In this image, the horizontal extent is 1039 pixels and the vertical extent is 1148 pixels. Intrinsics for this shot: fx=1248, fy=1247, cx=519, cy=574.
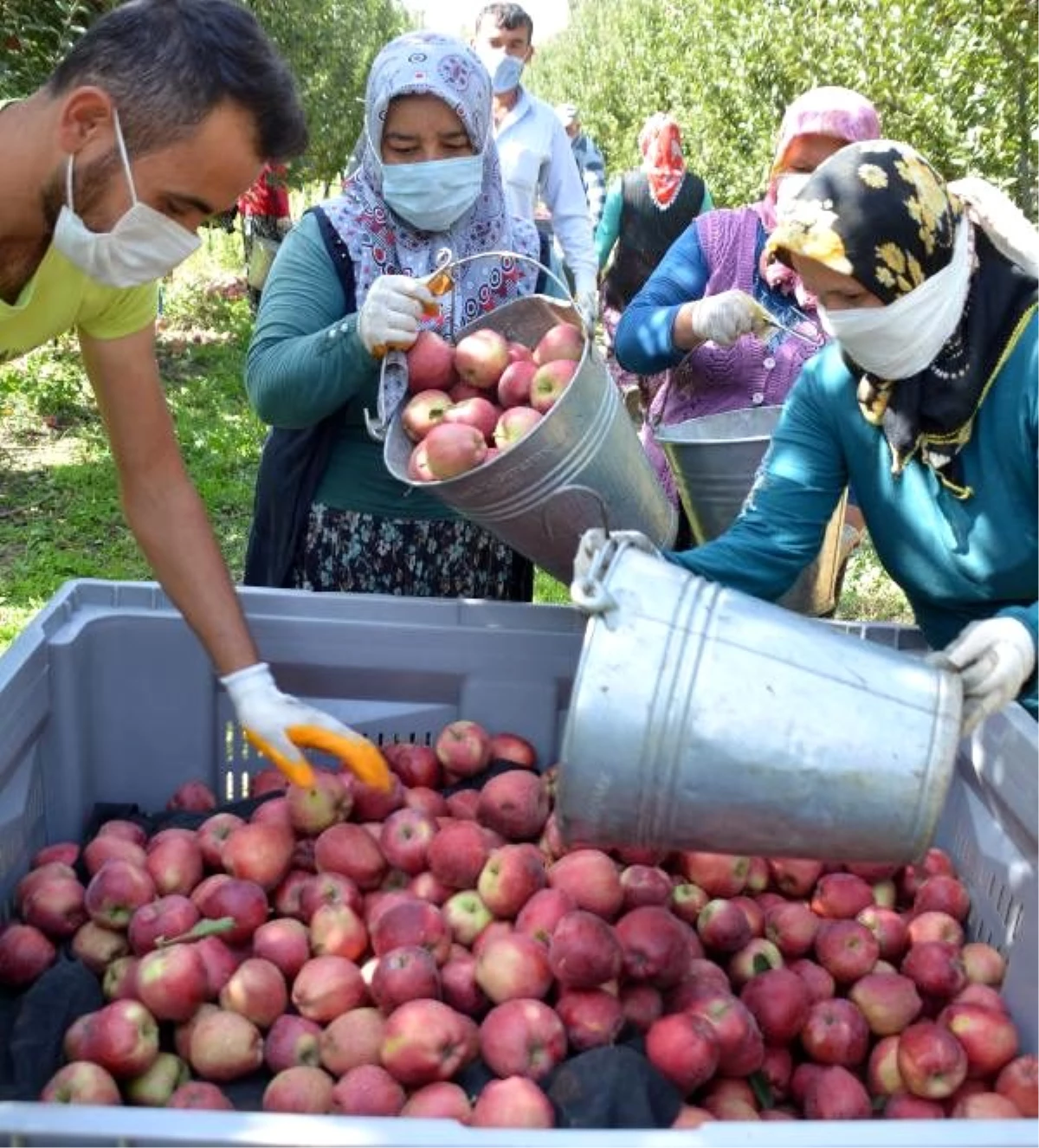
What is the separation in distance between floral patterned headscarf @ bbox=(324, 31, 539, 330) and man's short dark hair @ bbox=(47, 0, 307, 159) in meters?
0.60

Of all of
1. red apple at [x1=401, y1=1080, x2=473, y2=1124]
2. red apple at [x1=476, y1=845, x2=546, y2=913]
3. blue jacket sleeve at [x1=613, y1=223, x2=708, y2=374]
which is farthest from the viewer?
blue jacket sleeve at [x1=613, y1=223, x2=708, y2=374]

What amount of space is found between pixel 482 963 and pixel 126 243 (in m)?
1.04

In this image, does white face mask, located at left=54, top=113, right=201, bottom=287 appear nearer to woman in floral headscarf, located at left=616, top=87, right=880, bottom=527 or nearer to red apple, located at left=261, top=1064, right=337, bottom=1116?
red apple, located at left=261, top=1064, right=337, bottom=1116

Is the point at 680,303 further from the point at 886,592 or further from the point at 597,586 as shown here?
the point at 886,592

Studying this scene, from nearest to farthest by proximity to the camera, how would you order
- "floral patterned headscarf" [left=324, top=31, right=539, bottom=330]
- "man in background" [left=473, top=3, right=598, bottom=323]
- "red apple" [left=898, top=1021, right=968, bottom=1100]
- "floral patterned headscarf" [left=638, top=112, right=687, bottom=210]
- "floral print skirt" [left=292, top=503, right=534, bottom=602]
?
"red apple" [left=898, top=1021, right=968, bottom=1100]
"floral patterned headscarf" [left=324, top=31, right=539, bottom=330]
"floral print skirt" [left=292, top=503, right=534, bottom=602]
"man in background" [left=473, top=3, right=598, bottom=323]
"floral patterned headscarf" [left=638, top=112, right=687, bottom=210]

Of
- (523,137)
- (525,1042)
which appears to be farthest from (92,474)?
(525,1042)

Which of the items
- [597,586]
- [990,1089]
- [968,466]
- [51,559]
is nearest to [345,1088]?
[597,586]

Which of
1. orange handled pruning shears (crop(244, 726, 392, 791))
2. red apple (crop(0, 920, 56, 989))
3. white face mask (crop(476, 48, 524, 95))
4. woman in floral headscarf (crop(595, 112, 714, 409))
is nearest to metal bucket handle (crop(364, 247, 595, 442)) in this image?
orange handled pruning shears (crop(244, 726, 392, 791))

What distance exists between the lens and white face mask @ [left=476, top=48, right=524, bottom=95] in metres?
5.08

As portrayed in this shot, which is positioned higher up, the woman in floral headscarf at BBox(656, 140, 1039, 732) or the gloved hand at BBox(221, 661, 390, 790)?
the woman in floral headscarf at BBox(656, 140, 1039, 732)

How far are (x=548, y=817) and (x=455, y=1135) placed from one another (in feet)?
3.04

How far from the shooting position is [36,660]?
1750 millimetres

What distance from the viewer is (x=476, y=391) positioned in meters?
2.06

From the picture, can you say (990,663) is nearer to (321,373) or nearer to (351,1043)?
(351,1043)
